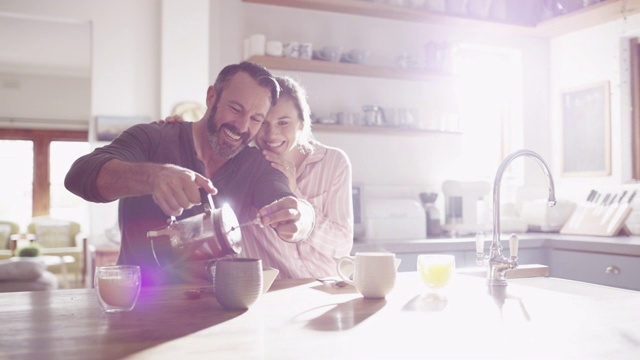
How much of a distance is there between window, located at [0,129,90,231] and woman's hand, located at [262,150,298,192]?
25.8ft

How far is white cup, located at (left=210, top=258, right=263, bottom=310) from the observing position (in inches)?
51.6

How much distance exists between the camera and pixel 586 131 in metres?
4.18

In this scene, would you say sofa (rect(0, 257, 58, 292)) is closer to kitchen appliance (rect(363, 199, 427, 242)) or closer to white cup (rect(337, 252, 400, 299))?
kitchen appliance (rect(363, 199, 427, 242))

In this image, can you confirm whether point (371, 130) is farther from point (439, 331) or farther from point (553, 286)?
point (439, 331)

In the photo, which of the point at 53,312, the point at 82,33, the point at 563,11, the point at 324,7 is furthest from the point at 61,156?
the point at 53,312

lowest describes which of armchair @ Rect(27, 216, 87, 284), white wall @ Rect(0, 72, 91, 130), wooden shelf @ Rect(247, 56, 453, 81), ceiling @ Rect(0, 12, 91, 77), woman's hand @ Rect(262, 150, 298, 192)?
armchair @ Rect(27, 216, 87, 284)

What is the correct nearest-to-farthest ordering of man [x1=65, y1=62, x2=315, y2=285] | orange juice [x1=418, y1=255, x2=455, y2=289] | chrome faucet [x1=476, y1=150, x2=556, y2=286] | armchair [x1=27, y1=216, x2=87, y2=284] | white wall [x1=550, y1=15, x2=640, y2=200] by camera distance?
orange juice [x1=418, y1=255, x2=455, y2=289] < chrome faucet [x1=476, y1=150, x2=556, y2=286] < man [x1=65, y1=62, x2=315, y2=285] < white wall [x1=550, y1=15, x2=640, y2=200] < armchair [x1=27, y1=216, x2=87, y2=284]

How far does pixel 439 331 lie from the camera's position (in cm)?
114

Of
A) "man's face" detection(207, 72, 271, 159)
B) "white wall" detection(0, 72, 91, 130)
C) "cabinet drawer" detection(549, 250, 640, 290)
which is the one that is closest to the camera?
"man's face" detection(207, 72, 271, 159)

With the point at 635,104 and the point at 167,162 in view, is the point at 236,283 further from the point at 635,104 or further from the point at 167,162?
the point at 635,104

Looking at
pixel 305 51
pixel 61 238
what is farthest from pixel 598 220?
pixel 61 238

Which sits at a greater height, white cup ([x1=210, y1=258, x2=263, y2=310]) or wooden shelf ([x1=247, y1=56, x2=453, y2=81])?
wooden shelf ([x1=247, y1=56, x2=453, y2=81])

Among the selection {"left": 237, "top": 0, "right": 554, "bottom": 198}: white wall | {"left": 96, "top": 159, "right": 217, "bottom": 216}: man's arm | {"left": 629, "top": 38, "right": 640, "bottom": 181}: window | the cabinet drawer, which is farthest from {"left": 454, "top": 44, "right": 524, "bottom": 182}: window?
{"left": 96, "top": 159, "right": 217, "bottom": 216}: man's arm

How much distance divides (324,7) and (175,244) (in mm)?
2637
